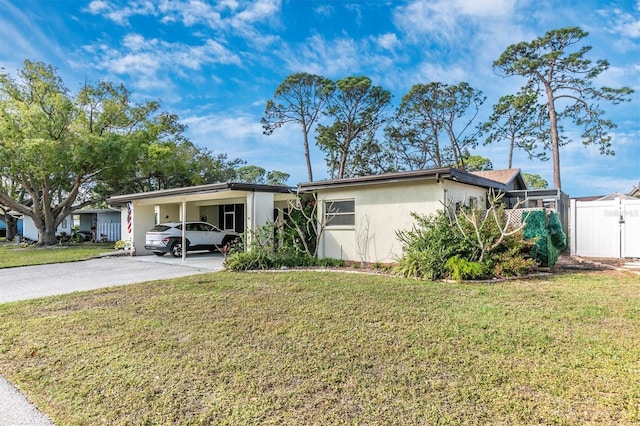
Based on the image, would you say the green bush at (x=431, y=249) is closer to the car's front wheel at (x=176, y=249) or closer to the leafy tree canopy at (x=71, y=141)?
the car's front wheel at (x=176, y=249)

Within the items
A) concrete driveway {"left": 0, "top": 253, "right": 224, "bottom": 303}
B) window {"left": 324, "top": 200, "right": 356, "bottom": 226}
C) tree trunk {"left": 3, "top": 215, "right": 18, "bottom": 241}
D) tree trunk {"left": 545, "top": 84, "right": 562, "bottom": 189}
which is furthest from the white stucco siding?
tree trunk {"left": 3, "top": 215, "right": 18, "bottom": 241}

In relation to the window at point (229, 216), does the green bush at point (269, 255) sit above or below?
below

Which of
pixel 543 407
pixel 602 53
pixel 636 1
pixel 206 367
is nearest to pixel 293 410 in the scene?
pixel 206 367

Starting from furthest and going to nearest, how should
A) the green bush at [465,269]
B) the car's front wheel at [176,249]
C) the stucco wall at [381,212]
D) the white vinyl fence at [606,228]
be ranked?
the car's front wheel at [176,249], the white vinyl fence at [606,228], the stucco wall at [381,212], the green bush at [465,269]

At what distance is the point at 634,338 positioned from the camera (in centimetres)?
Answer: 423

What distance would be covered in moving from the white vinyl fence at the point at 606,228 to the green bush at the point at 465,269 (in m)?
6.67

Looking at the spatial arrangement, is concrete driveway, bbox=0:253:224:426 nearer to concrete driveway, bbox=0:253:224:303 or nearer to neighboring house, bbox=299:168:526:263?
concrete driveway, bbox=0:253:224:303

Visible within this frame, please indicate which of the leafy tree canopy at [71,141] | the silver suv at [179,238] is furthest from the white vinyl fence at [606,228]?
the leafy tree canopy at [71,141]

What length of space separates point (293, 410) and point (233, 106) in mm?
17209

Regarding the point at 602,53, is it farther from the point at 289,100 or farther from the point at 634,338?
the point at 634,338

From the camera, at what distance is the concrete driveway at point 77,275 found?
27.2 ft

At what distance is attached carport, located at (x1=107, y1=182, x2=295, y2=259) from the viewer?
39.0ft

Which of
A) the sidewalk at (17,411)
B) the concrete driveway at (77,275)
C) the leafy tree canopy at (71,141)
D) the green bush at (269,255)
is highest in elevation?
the leafy tree canopy at (71,141)

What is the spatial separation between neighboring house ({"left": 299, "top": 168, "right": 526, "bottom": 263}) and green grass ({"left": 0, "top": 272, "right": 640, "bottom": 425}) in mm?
3698
